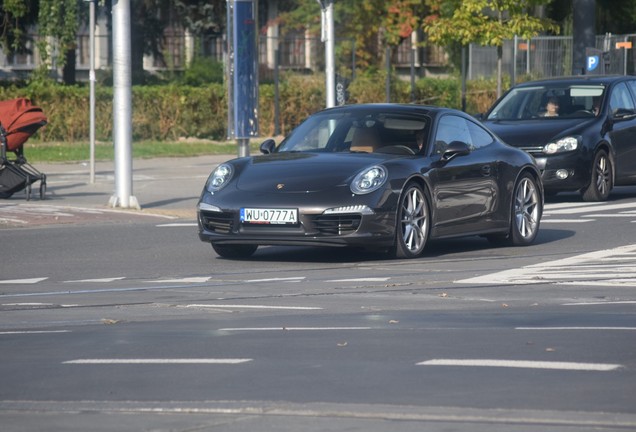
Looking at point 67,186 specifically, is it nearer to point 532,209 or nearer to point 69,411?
point 532,209

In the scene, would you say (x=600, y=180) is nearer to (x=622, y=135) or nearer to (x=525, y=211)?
(x=622, y=135)

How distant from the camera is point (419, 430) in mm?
5715

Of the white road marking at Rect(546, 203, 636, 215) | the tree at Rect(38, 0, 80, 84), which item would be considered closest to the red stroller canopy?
the white road marking at Rect(546, 203, 636, 215)

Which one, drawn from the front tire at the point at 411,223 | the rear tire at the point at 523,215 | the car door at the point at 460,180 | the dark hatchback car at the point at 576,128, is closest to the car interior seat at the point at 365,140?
the car door at the point at 460,180

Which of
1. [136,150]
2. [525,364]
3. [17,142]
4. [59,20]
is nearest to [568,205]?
Answer: [17,142]

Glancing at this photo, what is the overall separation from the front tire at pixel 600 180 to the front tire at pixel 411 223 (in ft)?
23.9

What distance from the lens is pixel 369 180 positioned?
12.8 m

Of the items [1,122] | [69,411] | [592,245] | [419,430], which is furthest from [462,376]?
[1,122]

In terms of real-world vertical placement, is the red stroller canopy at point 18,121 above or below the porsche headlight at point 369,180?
above

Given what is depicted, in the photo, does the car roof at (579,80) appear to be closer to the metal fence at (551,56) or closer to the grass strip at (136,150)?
the grass strip at (136,150)

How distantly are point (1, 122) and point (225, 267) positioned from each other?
8.71 m

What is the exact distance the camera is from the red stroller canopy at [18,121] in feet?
67.7

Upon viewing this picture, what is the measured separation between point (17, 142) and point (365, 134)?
8.06m

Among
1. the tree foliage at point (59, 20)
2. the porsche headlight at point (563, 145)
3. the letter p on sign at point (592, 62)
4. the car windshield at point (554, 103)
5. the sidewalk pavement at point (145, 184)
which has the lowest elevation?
the sidewalk pavement at point (145, 184)
